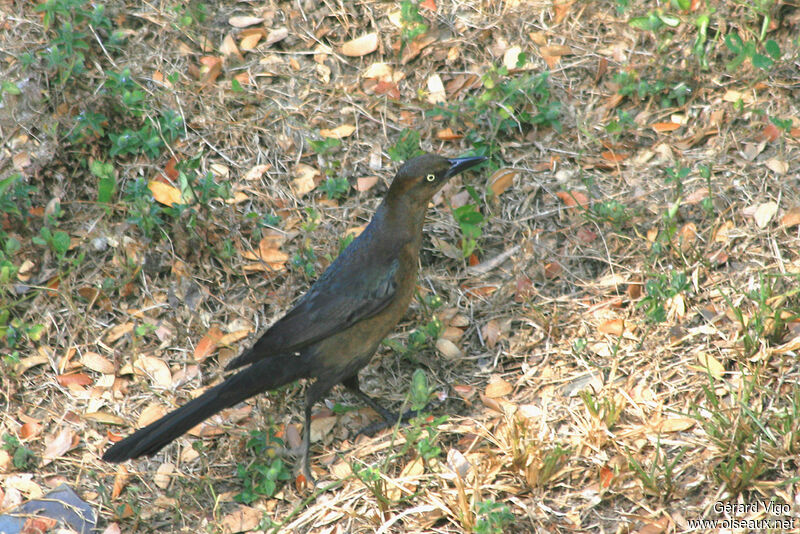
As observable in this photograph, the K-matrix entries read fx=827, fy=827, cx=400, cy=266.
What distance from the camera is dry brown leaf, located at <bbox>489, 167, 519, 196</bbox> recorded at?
5.07m

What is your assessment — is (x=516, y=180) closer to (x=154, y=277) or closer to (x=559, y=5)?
(x=559, y=5)

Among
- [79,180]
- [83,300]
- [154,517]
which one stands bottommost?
[154,517]

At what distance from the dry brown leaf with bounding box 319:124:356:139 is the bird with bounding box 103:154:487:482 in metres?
1.09

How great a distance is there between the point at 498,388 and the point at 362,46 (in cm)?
267

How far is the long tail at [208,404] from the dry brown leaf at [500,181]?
1683 mm

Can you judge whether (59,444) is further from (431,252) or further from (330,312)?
(431,252)

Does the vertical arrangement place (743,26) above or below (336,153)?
above

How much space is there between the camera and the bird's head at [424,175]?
4379mm

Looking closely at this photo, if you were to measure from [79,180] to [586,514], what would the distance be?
3642 millimetres

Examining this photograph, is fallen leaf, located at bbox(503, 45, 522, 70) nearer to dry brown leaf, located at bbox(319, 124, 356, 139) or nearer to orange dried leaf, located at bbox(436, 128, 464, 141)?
orange dried leaf, located at bbox(436, 128, 464, 141)

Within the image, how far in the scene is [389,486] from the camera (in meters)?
3.84

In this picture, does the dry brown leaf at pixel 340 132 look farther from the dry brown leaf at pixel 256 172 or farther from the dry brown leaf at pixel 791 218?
the dry brown leaf at pixel 791 218

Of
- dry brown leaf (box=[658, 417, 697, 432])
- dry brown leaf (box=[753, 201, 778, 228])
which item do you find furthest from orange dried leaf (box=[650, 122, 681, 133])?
dry brown leaf (box=[658, 417, 697, 432])

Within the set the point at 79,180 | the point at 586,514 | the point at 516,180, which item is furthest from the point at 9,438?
the point at 516,180
